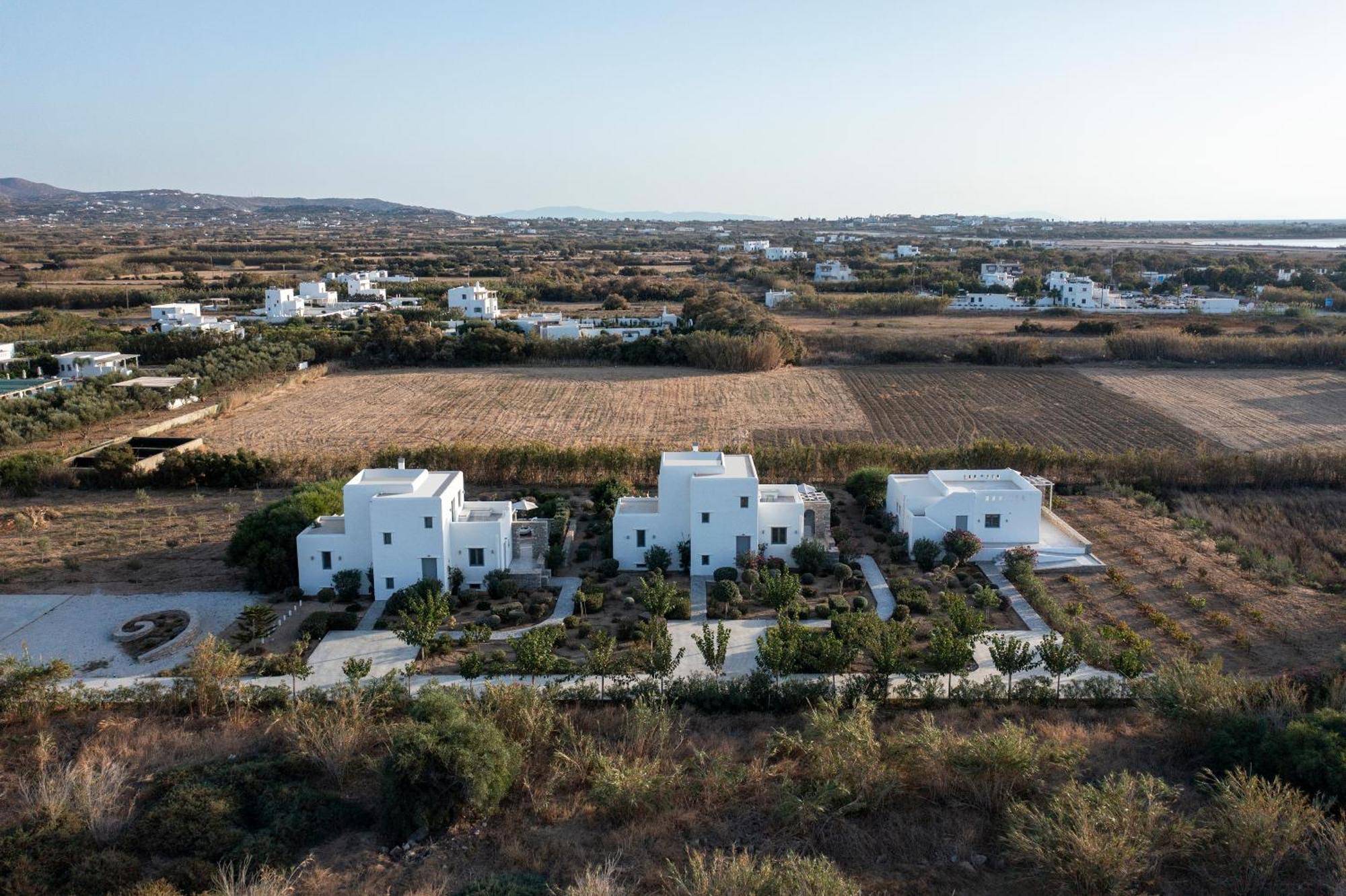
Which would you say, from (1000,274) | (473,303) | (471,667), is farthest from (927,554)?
(1000,274)

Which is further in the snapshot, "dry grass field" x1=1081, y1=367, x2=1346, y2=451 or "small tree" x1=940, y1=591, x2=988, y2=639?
"dry grass field" x1=1081, y1=367, x2=1346, y2=451

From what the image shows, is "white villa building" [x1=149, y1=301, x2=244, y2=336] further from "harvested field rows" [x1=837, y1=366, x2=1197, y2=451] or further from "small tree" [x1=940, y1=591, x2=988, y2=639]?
"small tree" [x1=940, y1=591, x2=988, y2=639]

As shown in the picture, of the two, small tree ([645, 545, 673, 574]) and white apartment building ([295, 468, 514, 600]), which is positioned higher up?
white apartment building ([295, 468, 514, 600])

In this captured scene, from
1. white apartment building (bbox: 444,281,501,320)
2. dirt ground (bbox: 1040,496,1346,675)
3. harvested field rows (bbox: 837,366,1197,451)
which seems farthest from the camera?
white apartment building (bbox: 444,281,501,320)

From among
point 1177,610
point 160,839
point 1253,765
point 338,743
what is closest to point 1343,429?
point 1177,610

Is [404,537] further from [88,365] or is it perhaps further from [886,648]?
[88,365]

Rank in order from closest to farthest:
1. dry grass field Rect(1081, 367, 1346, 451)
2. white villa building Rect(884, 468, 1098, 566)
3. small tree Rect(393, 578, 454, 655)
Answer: small tree Rect(393, 578, 454, 655)
white villa building Rect(884, 468, 1098, 566)
dry grass field Rect(1081, 367, 1346, 451)

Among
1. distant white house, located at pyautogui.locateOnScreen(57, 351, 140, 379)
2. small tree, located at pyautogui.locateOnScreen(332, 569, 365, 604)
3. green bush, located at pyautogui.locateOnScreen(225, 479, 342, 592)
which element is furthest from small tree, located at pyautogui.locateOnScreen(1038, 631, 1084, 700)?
distant white house, located at pyautogui.locateOnScreen(57, 351, 140, 379)
